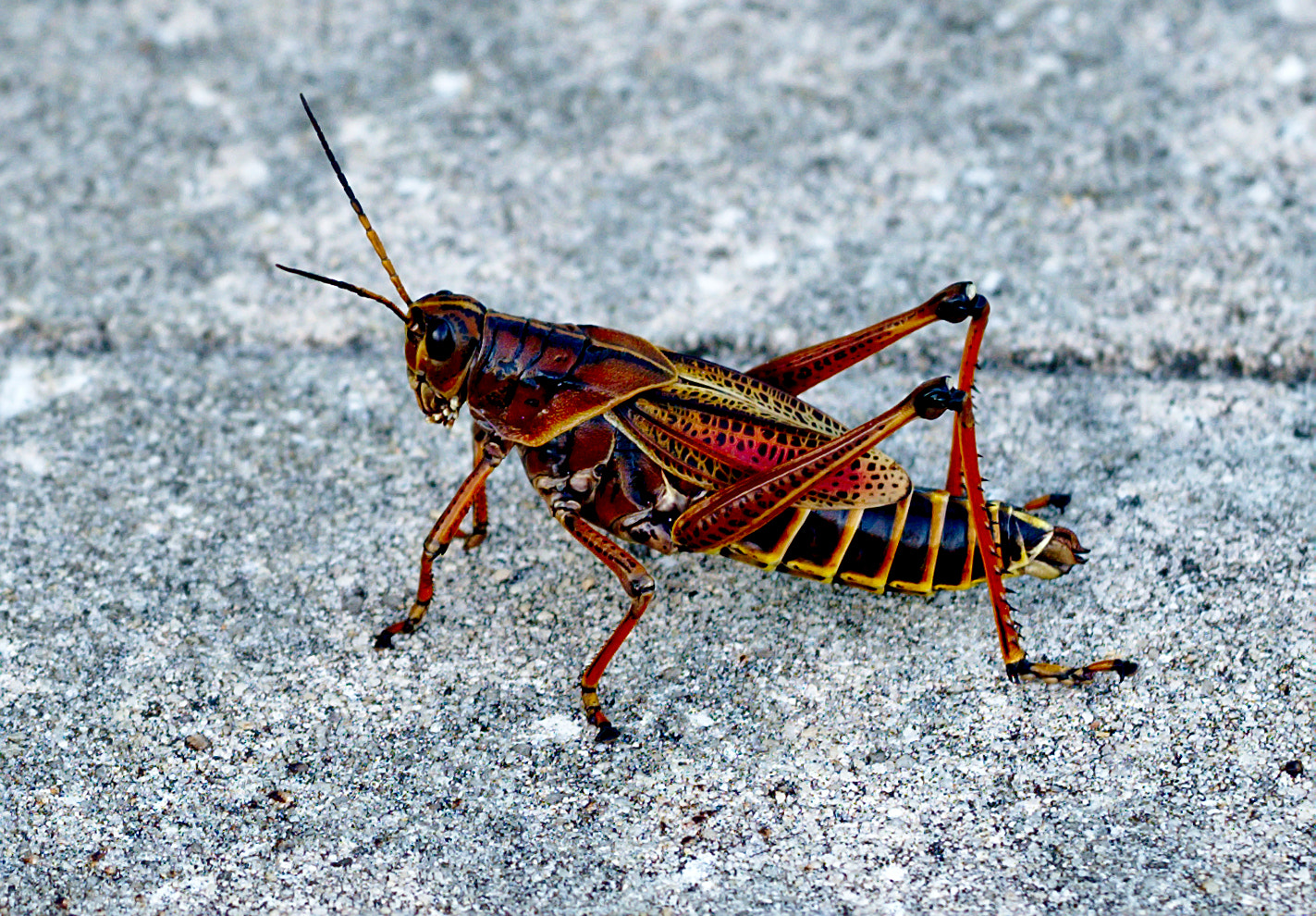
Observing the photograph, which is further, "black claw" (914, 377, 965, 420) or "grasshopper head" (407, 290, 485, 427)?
"grasshopper head" (407, 290, 485, 427)

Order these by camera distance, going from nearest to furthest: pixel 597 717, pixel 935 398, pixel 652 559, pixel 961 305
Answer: pixel 935 398 < pixel 597 717 < pixel 961 305 < pixel 652 559

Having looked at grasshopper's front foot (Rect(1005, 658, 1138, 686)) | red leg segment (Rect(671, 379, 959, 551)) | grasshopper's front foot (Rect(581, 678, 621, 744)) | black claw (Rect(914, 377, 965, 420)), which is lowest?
grasshopper's front foot (Rect(581, 678, 621, 744))

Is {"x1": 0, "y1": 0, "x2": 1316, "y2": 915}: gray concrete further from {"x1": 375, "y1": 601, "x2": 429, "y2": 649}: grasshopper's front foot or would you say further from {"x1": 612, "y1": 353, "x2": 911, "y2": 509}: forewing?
{"x1": 612, "y1": 353, "x2": 911, "y2": 509}: forewing

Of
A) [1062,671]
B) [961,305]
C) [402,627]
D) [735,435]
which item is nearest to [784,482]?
[735,435]

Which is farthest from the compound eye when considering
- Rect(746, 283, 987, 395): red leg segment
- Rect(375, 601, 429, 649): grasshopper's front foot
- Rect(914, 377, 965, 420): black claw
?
Rect(914, 377, 965, 420): black claw

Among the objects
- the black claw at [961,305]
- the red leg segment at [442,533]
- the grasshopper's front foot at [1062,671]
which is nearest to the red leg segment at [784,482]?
the black claw at [961,305]

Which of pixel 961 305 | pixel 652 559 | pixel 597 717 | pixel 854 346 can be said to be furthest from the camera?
pixel 652 559

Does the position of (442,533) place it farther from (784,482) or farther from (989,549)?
(989,549)

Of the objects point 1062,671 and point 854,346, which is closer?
point 1062,671
